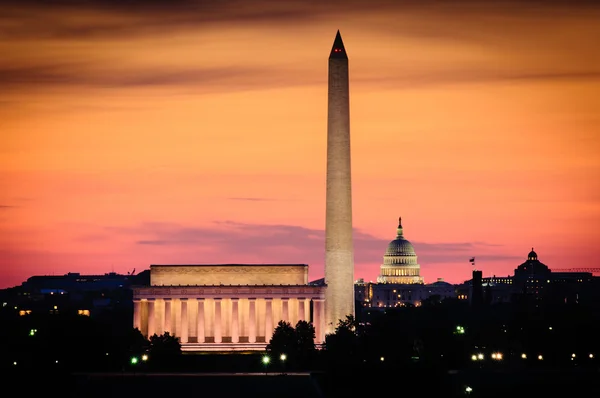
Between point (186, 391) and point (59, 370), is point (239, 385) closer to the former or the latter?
point (186, 391)

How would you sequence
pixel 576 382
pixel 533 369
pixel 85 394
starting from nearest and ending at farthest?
pixel 85 394 → pixel 576 382 → pixel 533 369

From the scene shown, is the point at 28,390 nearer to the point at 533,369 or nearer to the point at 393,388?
the point at 393,388

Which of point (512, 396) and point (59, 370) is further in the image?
point (59, 370)

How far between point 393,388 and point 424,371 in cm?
910

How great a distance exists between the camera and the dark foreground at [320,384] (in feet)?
547

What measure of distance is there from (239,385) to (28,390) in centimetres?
1754

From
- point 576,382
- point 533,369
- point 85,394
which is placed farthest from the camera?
point 533,369

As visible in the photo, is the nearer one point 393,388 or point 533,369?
point 393,388

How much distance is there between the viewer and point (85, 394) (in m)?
165

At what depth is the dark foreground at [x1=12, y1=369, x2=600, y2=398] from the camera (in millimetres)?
166875

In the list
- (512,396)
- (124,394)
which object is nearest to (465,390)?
(512,396)

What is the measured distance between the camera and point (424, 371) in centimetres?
18162

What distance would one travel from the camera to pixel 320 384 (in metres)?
177

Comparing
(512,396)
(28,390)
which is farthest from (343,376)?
(28,390)
